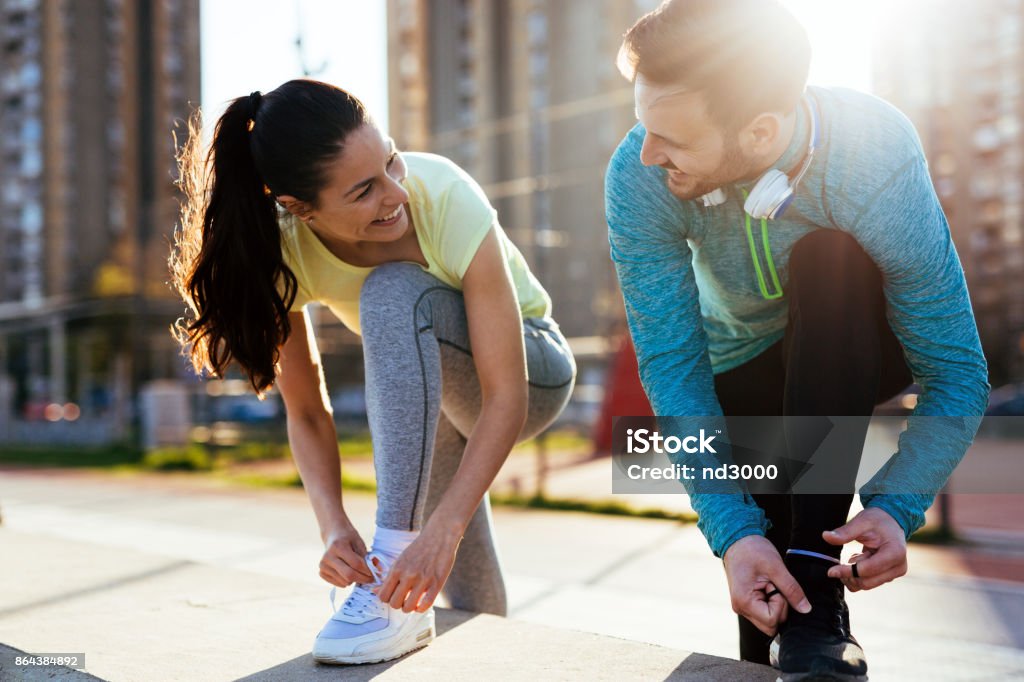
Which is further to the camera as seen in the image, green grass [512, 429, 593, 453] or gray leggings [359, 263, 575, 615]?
green grass [512, 429, 593, 453]

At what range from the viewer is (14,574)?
82.7 inches

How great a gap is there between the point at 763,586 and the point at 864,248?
489mm

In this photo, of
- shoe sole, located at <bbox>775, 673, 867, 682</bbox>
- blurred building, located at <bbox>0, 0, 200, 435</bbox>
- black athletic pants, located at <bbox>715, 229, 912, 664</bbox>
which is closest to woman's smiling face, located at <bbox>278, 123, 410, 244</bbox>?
black athletic pants, located at <bbox>715, 229, 912, 664</bbox>

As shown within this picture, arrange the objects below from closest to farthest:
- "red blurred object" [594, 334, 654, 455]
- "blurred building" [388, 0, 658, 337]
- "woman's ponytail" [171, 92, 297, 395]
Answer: "woman's ponytail" [171, 92, 297, 395]
"red blurred object" [594, 334, 654, 455]
"blurred building" [388, 0, 658, 337]

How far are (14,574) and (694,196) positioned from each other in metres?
1.75

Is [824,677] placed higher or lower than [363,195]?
lower

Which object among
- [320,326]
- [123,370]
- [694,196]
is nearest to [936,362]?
[694,196]

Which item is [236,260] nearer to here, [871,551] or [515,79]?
[871,551]

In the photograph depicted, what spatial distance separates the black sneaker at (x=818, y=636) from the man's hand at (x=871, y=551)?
0.02 metres

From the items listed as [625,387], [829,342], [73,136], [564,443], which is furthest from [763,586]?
[73,136]

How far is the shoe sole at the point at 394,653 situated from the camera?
1.40 m

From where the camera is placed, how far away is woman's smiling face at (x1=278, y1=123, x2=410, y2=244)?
4.64 feet

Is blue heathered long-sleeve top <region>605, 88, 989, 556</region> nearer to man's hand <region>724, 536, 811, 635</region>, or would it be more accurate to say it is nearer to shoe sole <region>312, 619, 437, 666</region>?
man's hand <region>724, 536, 811, 635</region>

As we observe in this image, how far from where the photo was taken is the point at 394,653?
1.44 meters
